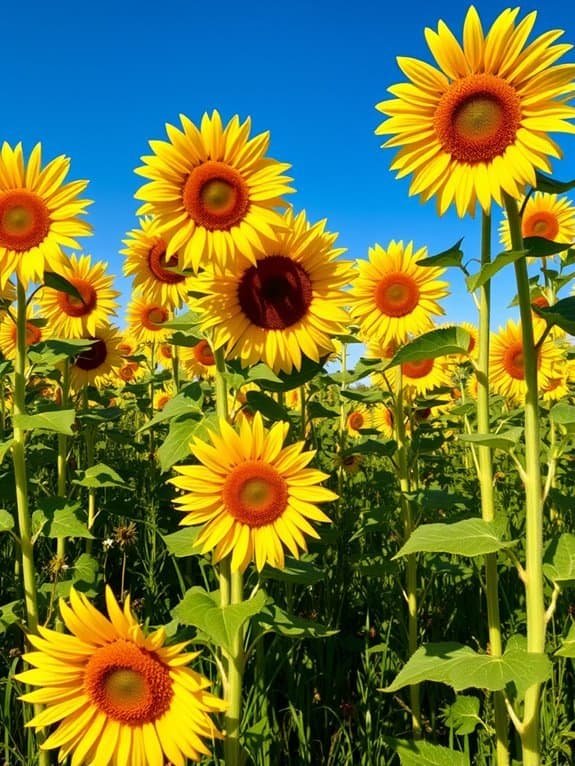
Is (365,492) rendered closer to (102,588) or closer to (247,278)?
(102,588)

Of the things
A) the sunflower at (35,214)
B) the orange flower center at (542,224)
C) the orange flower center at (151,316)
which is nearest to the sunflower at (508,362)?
the orange flower center at (542,224)

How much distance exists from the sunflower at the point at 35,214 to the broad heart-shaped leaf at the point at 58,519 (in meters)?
1.20

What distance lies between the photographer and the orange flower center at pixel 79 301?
482cm

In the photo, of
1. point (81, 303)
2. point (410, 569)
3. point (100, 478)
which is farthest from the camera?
point (81, 303)

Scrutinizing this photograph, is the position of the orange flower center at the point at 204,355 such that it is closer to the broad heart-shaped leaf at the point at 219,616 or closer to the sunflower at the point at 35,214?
the sunflower at the point at 35,214

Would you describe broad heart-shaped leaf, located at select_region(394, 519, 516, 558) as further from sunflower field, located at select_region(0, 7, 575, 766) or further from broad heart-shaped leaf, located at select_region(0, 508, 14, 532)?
broad heart-shaped leaf, located at select_region(0, 508, 14, 532)

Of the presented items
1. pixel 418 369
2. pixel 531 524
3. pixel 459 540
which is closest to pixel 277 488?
pixel 459 540

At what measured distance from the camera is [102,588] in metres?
4.34

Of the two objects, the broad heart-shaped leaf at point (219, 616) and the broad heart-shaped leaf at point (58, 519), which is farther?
the broad heart-shaped leaf at point (58, 519)

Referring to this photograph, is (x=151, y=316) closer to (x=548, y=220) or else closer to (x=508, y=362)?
(x=508, y=362)

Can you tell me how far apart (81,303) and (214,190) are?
2.29 m

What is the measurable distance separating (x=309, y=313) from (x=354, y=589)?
8.01 feet

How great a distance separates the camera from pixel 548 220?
19.3 feet

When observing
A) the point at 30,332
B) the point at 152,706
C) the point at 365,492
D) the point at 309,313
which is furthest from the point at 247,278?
the point at 365,492
